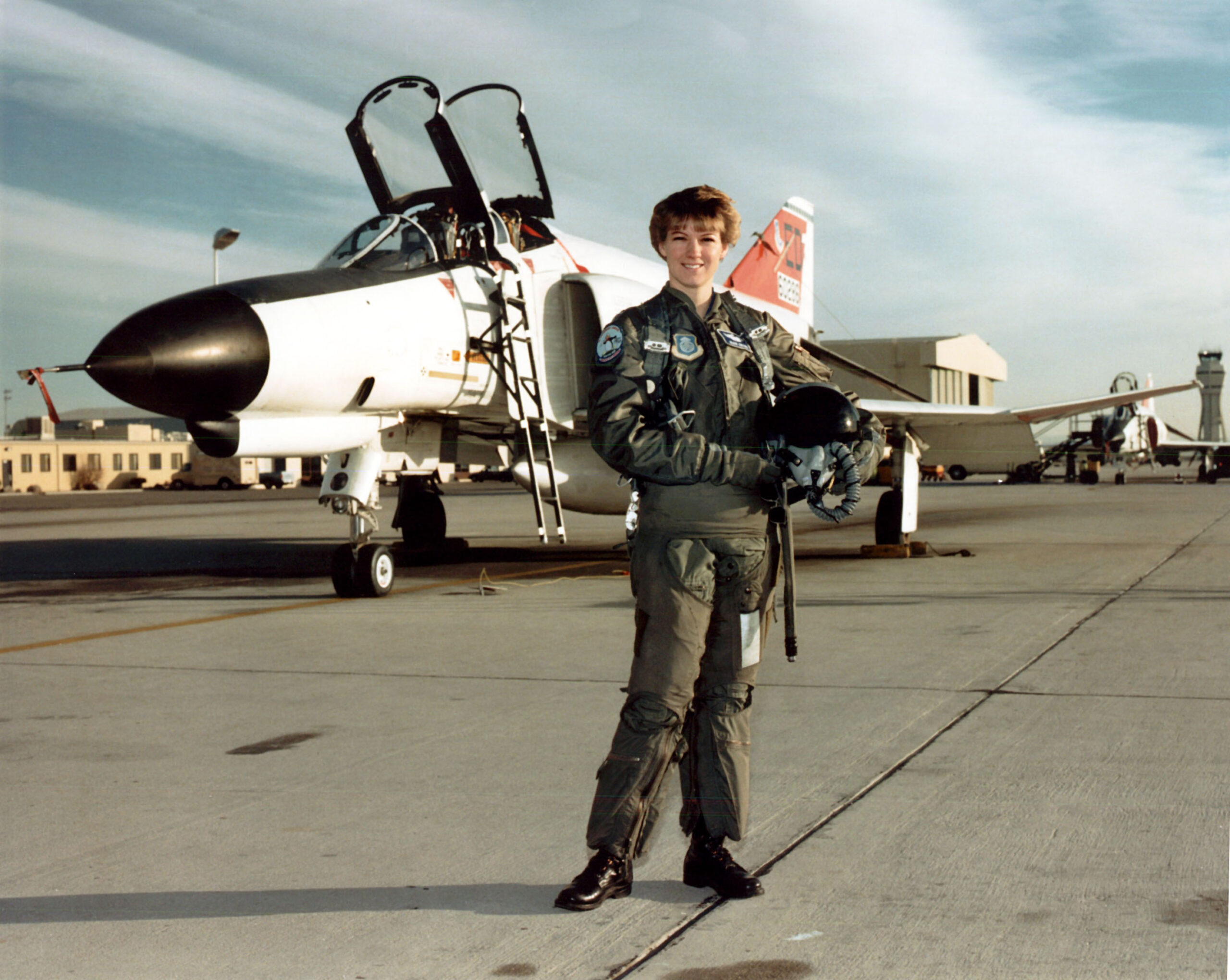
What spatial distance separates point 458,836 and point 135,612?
615cm

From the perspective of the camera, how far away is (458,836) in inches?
131

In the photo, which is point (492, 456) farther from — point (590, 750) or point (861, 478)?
point (861, 478)

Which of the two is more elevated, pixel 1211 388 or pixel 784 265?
pixel 784 265

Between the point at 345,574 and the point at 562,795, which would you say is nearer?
the point at 562,795

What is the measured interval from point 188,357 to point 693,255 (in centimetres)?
487

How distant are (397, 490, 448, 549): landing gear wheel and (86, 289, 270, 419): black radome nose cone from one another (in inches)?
230

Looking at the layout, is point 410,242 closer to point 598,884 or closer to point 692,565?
point 692,565

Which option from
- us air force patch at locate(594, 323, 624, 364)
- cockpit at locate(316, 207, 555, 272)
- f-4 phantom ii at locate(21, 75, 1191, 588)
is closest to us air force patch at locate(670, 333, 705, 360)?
us air force patch at locate(594, 323, 624, 364)

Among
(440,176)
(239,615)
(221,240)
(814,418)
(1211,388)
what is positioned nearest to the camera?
(814,418)

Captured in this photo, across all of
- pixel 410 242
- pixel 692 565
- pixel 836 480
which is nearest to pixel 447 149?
pixel 410 242

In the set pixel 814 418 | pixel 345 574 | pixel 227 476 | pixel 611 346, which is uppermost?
pixel 227 476

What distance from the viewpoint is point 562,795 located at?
12.3 feet

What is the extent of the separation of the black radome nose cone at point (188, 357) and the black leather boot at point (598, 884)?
5.15 metres

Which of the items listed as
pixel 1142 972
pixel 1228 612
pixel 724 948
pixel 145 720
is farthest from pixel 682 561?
pixel 1228 612
